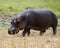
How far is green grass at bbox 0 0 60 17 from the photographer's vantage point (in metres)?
21.7

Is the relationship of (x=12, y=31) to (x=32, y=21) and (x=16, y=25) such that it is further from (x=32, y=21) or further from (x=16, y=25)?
(x=32, y=21)

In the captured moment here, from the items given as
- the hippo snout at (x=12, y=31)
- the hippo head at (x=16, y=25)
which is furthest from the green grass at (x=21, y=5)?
the hippo snout at (x=12, y=31)

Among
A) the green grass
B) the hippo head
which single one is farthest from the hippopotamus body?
the green grass

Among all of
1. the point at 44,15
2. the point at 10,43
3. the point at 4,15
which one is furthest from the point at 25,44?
the point at 4,15

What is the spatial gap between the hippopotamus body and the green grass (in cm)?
762

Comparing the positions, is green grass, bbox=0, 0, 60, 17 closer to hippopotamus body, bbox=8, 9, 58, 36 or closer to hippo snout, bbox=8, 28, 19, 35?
hippopotamus body, bbox=8, 9, 58, 36

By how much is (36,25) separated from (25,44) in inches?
185

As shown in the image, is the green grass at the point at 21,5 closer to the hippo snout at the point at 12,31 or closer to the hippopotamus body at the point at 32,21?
the hippopotamus body at the point at 32,21

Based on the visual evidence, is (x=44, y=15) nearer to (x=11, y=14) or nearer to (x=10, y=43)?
(x=10, y=43)

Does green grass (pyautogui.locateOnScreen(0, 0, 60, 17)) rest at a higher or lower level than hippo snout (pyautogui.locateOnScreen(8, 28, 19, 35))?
lower

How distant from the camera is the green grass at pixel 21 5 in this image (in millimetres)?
21700

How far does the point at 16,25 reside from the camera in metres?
11.6

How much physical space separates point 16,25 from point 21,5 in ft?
42.7

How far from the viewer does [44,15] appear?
12492mm
